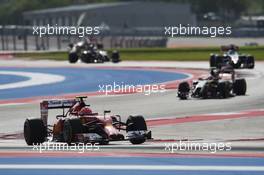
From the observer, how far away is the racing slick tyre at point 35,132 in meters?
15.7

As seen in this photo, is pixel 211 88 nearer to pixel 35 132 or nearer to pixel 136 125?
pixel 136 125

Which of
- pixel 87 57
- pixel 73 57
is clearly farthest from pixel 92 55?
Answer: pixel 73 57

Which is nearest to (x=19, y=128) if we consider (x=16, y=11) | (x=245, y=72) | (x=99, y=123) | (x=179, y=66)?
(x=99, y=123)

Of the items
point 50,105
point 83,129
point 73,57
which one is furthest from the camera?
point 73,57

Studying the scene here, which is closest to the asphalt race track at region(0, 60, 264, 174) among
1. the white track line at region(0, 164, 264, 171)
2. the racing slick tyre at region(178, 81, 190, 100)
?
the white track line at region(0, 164, 264, 171)

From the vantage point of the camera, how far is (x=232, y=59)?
41.7m

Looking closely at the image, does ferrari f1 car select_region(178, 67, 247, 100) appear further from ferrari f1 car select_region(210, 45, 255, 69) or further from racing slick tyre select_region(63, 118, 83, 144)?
ferrari f1 car select_region(210, 45, 255, 69)

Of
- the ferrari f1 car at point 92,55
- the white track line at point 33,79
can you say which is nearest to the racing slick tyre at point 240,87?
the white track line at point 33,79

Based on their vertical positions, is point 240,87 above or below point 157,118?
above

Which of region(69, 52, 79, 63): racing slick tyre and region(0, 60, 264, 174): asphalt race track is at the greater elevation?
region(69, 52, 79, 63): racing slick tyre

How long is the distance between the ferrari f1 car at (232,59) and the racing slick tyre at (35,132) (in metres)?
24.4

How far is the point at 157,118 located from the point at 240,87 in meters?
7.33

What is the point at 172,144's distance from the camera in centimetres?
1510

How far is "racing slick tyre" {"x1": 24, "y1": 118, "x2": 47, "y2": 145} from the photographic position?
51.4 feet
